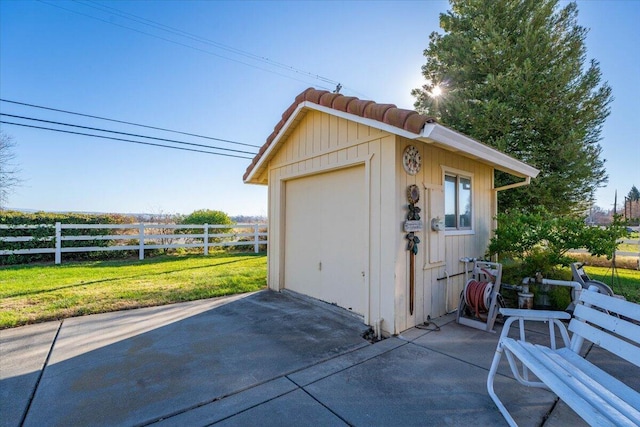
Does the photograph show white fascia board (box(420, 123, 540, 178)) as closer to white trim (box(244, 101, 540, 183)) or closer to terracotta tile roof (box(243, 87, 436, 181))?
white trim (box(244, 101, 540, 183))

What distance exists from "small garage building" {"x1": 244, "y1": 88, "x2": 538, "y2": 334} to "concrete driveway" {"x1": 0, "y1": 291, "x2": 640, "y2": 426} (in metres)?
0.54

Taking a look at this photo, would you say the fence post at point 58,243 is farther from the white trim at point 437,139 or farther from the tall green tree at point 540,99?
the tall green tree at point 540,99

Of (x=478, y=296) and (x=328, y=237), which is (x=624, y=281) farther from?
(x=328, y=237)

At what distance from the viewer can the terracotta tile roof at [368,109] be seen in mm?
3111

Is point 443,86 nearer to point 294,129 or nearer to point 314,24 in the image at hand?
point 314,24

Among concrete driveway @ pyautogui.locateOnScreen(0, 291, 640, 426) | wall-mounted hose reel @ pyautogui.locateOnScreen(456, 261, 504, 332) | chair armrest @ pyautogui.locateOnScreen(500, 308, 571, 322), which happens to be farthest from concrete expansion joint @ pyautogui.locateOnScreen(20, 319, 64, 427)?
wall-mounted hose reel @ pyautogui.locateOnScreen(456, 261, 504, 332)

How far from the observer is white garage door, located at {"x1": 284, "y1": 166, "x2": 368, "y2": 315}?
13.7 feet

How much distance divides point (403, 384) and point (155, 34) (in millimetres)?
11203

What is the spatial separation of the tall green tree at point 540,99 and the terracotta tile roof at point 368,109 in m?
6.28

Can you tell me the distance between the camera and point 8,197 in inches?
523

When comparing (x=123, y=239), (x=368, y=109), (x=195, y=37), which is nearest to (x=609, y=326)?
(x=368, y=109)

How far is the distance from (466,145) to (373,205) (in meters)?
1.40

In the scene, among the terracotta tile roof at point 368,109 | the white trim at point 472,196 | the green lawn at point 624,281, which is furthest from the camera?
the green lawn at point 624,281

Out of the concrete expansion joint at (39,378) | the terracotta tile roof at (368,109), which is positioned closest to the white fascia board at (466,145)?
the terracotta tile roof at (368,109)
